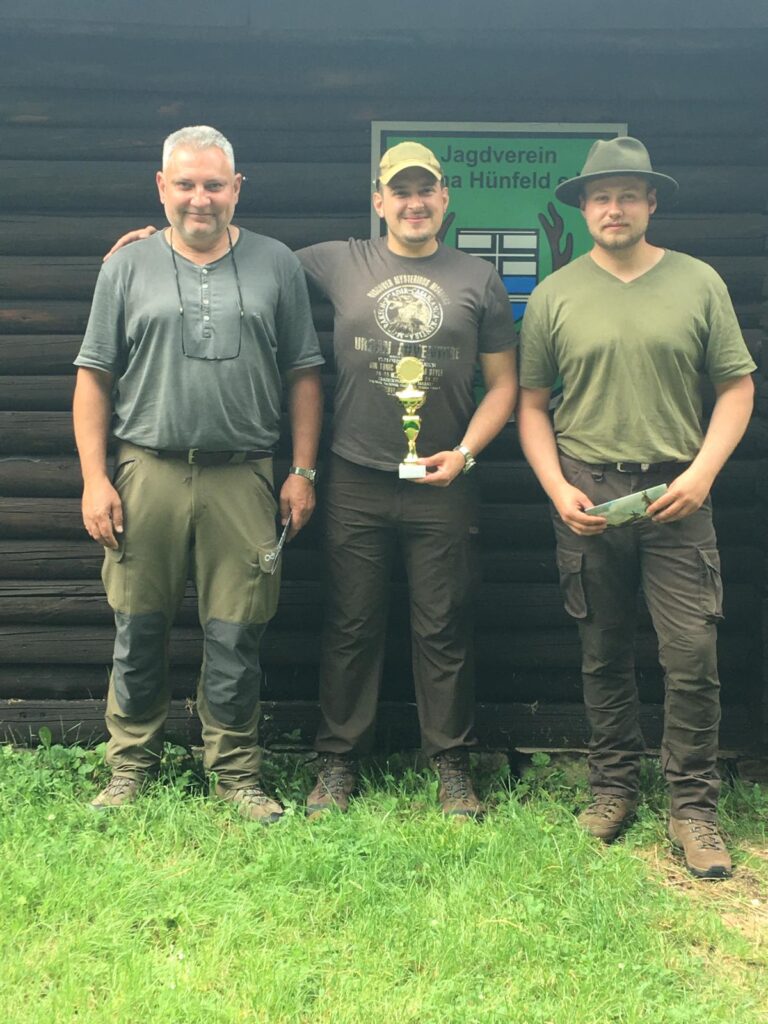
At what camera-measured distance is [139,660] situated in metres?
4.10

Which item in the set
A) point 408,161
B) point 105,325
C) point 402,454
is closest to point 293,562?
point 402,454

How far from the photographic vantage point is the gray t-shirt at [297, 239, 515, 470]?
4078 millimetres

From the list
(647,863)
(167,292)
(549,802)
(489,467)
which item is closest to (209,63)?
(167,292)

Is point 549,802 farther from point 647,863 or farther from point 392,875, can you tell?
point 392,875

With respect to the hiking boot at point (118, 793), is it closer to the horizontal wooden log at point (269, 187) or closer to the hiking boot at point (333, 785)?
the hiking boot at point (333, 785)

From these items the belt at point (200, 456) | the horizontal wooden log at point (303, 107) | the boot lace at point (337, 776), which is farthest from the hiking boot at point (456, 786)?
the horizontal wooden log at point (303, 107)

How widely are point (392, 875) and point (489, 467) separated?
1.84m

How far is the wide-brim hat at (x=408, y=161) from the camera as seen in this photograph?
398cm

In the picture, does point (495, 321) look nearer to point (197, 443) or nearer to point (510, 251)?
point (510, 251)

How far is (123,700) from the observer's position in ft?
13.6

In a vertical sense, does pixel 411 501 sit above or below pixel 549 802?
above

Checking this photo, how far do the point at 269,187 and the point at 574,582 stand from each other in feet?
6.73

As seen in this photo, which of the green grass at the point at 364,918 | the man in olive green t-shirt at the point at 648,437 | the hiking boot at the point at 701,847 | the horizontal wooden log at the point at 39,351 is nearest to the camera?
the green grass at the point at 364,918

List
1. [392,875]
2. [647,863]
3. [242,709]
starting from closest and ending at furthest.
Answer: [392,875] → [647,863] → [242,709]
